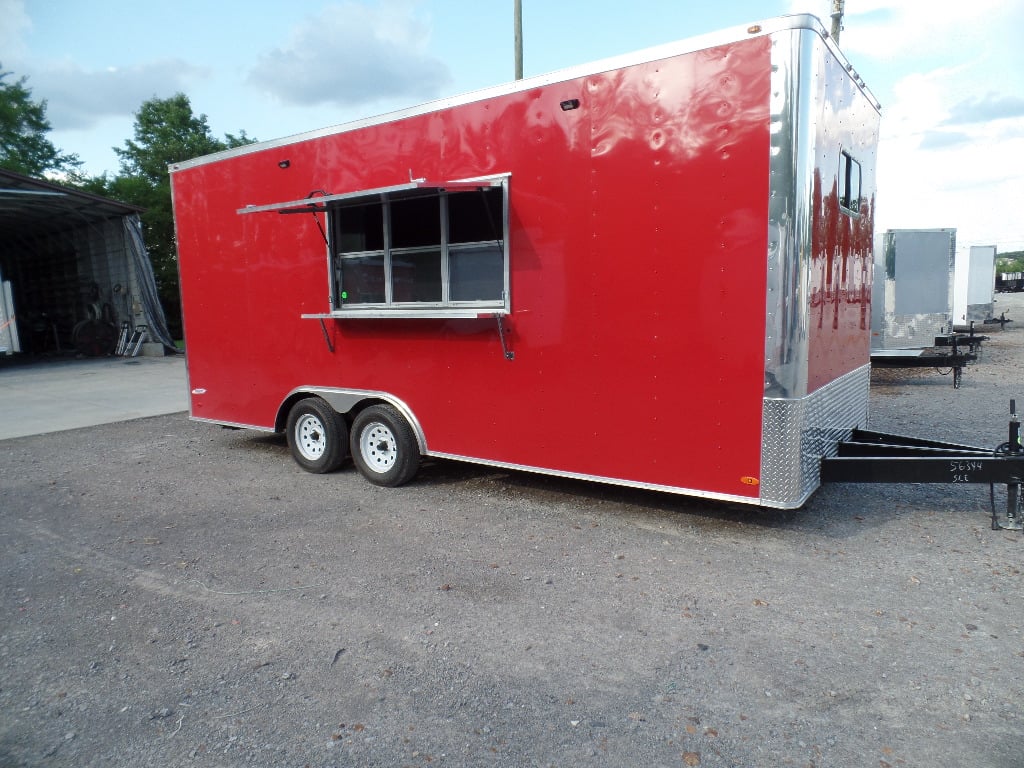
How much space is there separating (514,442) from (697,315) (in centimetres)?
166

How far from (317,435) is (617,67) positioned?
403 centimetres

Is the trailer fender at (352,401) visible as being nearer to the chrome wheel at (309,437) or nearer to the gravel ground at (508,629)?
the chrome wheel at (309,437)

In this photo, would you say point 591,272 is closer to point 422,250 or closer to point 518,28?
point 422,250

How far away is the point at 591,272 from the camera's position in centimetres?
464

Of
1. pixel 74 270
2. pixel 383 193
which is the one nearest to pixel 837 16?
pixel 383 193

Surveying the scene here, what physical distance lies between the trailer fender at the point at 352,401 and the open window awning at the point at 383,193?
1563mm

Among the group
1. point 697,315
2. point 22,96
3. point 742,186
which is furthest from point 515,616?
point 22,96

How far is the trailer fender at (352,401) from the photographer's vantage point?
5660 millimetres

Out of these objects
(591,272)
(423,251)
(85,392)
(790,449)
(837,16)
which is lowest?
(85,392)

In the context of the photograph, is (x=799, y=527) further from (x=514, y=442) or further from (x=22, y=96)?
(x=22, y=96)

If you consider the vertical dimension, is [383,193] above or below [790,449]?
above

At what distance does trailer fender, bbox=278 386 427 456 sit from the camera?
566 cm

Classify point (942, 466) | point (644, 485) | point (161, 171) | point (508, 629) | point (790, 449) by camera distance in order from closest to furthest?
point (508, 629) → point (790, 449) → point (942, 466) → point (644, 485) → point (161, 171)

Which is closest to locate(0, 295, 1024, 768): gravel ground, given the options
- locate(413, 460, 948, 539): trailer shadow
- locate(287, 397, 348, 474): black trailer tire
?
locate(413, 460, 948, 539): trailer shadow
